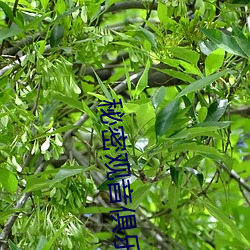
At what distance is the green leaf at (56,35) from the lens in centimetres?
84

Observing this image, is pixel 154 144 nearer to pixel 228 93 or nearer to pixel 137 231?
pixel 228 93

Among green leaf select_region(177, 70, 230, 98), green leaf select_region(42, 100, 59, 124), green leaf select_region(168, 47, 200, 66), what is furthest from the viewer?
green leaf select_region(42, 100, 59, 124)

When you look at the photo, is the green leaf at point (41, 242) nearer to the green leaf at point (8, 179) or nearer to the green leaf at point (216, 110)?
the green leaf at point (8, 179)

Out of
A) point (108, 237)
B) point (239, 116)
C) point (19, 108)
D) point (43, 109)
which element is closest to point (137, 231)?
point (108, 237)

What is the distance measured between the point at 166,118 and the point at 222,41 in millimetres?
131

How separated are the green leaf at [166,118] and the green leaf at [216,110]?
92mm

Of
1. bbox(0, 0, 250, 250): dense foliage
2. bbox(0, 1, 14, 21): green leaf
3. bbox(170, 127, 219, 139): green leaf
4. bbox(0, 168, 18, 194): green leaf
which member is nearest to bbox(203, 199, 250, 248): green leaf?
bbox(0, 0, 250, 250): dense foliage

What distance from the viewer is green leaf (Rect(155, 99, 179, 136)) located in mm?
739

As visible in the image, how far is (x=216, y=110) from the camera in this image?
845 mm

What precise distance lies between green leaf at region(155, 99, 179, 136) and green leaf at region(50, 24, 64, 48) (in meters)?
0.18

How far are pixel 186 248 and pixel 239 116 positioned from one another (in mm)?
379

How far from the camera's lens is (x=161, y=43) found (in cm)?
90

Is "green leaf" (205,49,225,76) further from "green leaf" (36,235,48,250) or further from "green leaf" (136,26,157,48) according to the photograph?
"green leaf" (36,235,48,250)

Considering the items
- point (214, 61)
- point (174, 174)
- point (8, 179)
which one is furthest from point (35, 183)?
point (214, 61)
